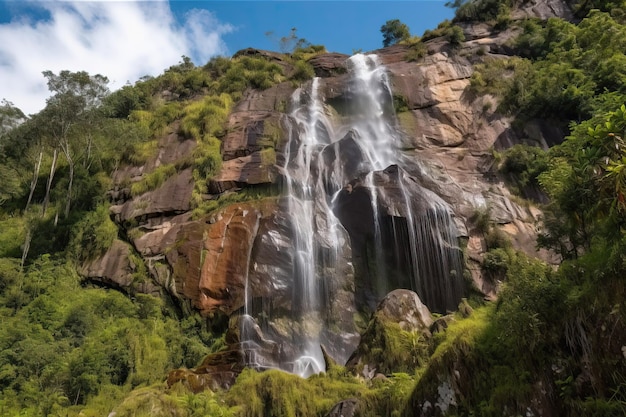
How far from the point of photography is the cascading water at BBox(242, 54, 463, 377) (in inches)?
589

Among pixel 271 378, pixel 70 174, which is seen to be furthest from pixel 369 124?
pixel 271 378

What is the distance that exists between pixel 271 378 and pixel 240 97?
771 inches

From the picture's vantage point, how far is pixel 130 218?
61.6 feet

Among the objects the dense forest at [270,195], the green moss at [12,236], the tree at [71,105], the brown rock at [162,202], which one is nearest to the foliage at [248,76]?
the dense forest at [270,195]

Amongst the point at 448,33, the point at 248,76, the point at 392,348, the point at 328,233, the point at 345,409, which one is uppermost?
the point at 448,33

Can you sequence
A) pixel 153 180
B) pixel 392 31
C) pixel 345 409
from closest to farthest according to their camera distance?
pixel 345 409 < pixel 153 180 < pixel 392 31

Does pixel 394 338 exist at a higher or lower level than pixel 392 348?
higher

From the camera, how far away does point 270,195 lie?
18.3 m

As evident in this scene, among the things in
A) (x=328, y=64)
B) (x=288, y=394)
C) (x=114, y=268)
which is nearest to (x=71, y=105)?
(x=114, y=268)

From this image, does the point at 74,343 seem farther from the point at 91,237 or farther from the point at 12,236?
the point at 12,236

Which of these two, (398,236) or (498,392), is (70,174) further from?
(498,392)

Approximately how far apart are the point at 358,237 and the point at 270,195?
4.00m

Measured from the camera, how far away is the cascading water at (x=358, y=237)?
15.0m

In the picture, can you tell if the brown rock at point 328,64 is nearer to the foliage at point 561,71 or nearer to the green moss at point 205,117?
the green moss at point 205,117
